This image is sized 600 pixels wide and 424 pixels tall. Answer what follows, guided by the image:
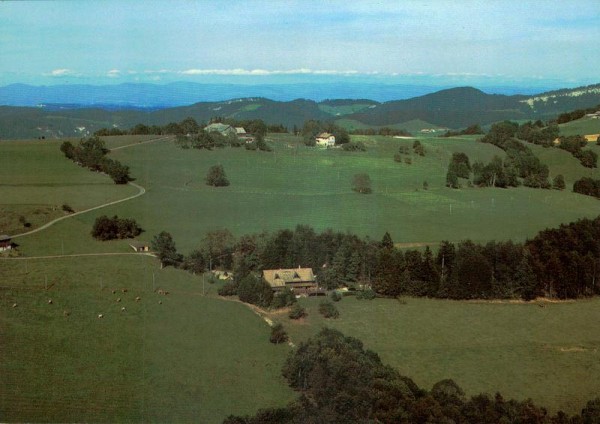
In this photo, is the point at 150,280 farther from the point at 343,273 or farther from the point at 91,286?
the point at 343,273

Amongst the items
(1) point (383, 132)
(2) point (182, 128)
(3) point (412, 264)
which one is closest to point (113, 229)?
(3) point (412, 264)

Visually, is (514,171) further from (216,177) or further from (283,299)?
(283,299)

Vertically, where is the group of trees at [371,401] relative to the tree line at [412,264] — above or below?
below

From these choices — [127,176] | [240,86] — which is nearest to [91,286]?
[127,176]

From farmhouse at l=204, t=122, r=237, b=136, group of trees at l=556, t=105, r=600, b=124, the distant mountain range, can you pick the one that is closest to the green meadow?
the distant mountain range

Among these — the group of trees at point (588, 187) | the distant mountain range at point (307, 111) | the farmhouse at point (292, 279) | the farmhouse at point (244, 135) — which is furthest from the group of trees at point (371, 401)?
the farmhouse at point (244, 135)

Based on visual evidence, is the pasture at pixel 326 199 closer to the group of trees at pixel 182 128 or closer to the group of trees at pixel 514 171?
the group of trees at pixel 514 171

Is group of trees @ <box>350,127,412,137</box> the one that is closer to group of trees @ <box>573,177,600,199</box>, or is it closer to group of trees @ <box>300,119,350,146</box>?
group of trees @ <box>300,119,350,146</box>
